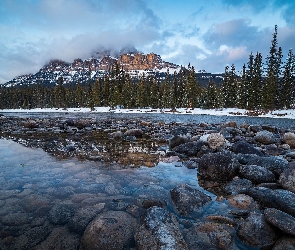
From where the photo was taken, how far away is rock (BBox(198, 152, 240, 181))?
583 cm

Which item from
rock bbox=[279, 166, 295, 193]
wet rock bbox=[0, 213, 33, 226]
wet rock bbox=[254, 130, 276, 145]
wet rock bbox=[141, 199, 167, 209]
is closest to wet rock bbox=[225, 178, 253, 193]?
rock bbox=[279, 166, 295, 193]

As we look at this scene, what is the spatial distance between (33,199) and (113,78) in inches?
3240

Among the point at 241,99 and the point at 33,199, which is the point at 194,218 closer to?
the point at 33,199

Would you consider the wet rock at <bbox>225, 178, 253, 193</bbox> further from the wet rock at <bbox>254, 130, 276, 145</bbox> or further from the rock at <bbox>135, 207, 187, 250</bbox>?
the wet rock at <bbox>254, 130, 276, 145</bbox>

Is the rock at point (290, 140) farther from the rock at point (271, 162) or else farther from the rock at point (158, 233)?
the rock at point (158, 233)

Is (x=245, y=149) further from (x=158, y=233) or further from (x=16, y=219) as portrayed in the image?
(x=16, y=219)

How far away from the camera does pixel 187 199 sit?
172 inches

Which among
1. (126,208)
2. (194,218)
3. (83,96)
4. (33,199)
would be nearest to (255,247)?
(194,218)

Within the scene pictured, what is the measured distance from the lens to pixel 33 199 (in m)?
4.50

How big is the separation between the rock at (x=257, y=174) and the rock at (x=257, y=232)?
6.81 ft

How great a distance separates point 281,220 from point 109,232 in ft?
8.42

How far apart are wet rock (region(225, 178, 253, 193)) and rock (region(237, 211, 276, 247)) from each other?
5.55 feet

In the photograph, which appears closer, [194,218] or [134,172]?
[194,218]

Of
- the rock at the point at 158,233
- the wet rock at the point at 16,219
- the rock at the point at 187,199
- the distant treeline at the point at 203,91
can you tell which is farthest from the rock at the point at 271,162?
the distant treeline at the point at 203,91
